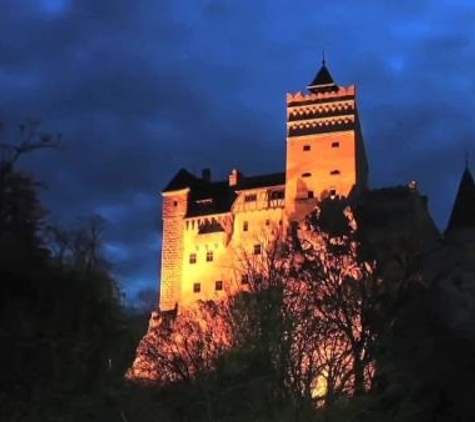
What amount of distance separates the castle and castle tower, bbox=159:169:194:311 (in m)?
0.08

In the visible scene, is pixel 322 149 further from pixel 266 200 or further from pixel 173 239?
pixel 173 239

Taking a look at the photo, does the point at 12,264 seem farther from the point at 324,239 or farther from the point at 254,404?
the point at 324,239

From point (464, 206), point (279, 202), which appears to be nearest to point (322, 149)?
point (279, 202)

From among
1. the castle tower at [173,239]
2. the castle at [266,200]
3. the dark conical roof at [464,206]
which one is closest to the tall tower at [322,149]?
the castle at [266,200]

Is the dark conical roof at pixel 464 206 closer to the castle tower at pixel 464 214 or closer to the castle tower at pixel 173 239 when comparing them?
the castle tower at pixel 464 214

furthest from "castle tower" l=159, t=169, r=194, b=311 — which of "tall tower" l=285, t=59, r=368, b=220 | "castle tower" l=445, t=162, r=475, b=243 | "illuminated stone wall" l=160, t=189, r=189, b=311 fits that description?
"castle tower" l=445, t=162, r=475, b=243

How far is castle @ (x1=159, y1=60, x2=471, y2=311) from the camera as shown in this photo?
6419 cm

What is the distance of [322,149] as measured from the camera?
6581 centimetres

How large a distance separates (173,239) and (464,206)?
878 inches

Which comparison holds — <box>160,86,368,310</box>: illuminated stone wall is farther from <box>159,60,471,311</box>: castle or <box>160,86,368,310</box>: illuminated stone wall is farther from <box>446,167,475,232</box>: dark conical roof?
<box>446,167,475,232</box>: dark conical roof

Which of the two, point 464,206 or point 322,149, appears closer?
point 464,206

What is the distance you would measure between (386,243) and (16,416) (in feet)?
114

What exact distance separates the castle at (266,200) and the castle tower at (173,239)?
76 millimetres

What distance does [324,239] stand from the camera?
161 ft
